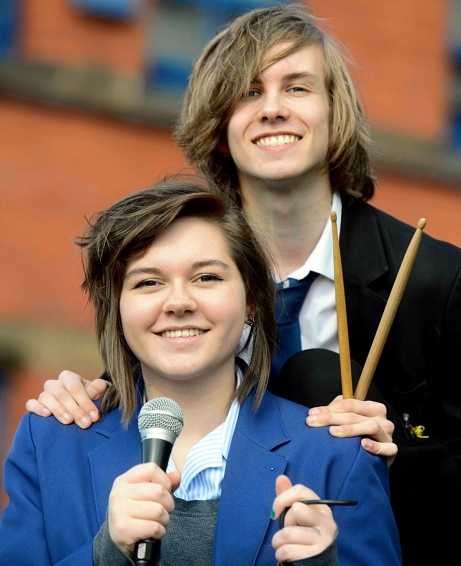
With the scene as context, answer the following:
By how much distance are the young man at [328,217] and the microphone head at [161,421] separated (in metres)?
0.77

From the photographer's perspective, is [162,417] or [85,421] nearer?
[162,417]

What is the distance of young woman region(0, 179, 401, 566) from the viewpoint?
284 centimetres

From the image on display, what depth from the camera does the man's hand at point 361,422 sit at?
9.55 ft

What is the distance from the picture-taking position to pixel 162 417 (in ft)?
8.13

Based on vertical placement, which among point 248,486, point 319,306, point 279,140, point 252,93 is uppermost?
point 252,93

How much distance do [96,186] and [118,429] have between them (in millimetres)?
5650

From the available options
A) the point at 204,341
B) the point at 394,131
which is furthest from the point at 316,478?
the point at 394,131

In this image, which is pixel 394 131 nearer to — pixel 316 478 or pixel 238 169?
pixel 238 169

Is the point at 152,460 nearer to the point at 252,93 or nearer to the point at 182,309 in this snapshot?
the point at 182,309

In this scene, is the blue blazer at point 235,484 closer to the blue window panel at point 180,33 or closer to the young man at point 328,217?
the young man at point 328,217

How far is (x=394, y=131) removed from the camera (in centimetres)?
923

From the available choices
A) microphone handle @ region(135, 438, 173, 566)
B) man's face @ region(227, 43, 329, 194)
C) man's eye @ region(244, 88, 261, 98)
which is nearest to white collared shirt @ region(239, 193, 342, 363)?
man's face @ region(227, 43, 329, 194)

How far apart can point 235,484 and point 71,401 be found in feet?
1.61

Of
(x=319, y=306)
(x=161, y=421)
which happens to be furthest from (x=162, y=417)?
(x=319, y=306)
